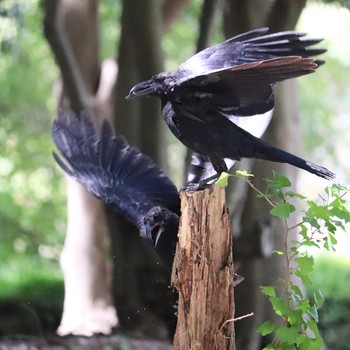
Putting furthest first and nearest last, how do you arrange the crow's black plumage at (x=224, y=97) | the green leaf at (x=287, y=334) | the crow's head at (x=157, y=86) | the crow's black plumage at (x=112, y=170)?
the crow's black plumage at (x=112, y=170)
the crow's head at (x=157, y=86)
the crow's black plumage at (x=224, y=97)
the green leaf at (x=287, y=334)

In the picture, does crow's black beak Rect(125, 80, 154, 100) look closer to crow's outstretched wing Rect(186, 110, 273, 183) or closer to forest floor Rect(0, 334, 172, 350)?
crow's outstretched wing Rect(186, 110, 273, 183)

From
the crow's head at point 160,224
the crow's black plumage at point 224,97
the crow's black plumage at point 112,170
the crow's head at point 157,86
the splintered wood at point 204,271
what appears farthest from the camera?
the crow's black plumage at point 112,170

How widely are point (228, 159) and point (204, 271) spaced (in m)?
0.58

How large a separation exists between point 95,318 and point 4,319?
714 millimetres

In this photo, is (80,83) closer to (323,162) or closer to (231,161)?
(231,161)

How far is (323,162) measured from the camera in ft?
33.8

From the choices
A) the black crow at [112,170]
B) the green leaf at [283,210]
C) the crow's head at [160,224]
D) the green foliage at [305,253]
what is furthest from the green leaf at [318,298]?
the black crow at [112,170]

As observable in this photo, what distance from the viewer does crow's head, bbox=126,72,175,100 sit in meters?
2.83

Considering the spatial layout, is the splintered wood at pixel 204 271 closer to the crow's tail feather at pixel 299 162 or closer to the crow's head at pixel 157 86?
the crow's tail feather at pixel 299 162

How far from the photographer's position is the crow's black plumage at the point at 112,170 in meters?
3.38

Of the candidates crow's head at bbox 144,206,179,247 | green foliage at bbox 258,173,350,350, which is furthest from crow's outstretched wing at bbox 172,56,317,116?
crow's head at bbox 144,206,179,247

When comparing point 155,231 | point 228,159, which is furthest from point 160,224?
point 228,159

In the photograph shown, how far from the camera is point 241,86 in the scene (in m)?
2.69

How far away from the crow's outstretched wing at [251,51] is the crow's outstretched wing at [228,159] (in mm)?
242
